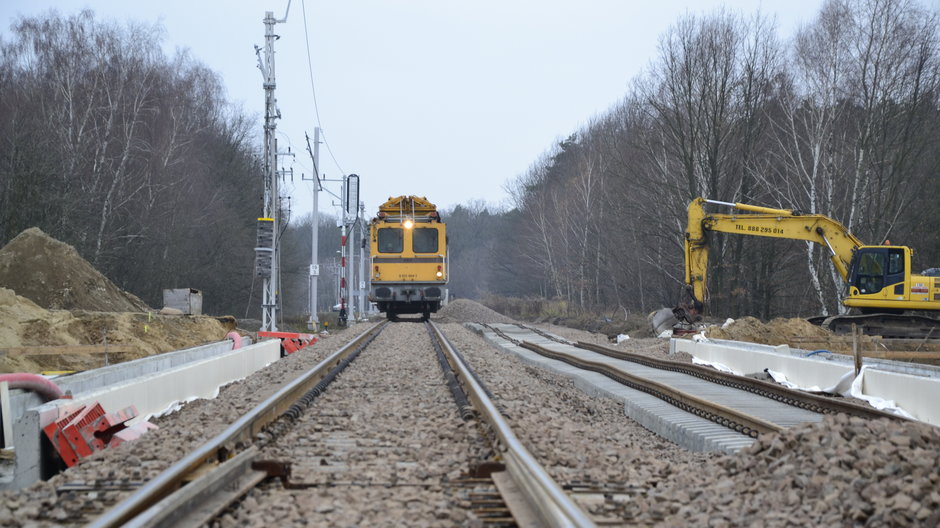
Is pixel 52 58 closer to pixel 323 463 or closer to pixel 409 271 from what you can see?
pixel 409 271

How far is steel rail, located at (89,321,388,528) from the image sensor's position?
3545mm

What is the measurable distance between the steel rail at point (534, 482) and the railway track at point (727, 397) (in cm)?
260

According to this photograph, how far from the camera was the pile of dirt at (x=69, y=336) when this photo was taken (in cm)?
1268

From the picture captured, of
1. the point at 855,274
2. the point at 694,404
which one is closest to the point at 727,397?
the point at 694,404

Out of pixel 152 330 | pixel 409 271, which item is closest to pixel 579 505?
pixel 152 330

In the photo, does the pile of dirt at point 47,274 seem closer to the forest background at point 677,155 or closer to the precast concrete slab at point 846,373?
the forest background at point 677,155

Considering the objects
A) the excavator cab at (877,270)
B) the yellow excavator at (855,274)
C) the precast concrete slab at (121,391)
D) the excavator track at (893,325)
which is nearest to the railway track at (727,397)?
the precast concrete slab at (121,391)

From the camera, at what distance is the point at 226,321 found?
74.8 feet

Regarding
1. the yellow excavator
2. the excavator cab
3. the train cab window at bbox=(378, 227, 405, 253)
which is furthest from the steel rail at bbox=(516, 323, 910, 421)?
the train cab window at bbox=(378, 227, 405, 253)

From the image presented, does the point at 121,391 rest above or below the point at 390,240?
below

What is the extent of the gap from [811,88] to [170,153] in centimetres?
2853

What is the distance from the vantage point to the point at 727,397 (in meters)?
10.1

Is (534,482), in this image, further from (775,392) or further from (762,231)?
(762,231)

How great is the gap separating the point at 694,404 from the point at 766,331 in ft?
38.8
